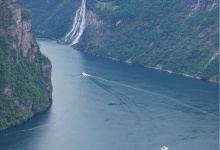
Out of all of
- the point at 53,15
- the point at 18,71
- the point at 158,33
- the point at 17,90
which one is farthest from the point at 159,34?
the point at 17,90

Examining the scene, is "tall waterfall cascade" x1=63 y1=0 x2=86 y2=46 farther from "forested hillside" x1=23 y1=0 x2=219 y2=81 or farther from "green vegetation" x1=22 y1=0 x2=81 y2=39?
"green vegetation" x1=22 y1=0 x2=81 y2=39

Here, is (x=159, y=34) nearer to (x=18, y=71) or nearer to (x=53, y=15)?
(x=53, y=15)

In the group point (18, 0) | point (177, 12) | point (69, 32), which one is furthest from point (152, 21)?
point (18, 0)

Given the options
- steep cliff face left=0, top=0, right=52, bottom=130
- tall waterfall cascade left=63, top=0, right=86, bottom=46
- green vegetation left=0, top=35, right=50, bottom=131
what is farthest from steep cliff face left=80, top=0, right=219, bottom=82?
green vegetation left=0, top=35, right=50, bottom=131

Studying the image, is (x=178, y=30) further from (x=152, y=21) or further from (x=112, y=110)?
(x=112, y=110)

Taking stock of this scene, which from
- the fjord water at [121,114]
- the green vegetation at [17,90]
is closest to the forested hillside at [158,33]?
the fjord water at [121,114]

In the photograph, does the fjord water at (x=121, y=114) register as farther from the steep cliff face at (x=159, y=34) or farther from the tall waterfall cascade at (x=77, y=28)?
the tall waterfall cascade at (x=77, y=28)
